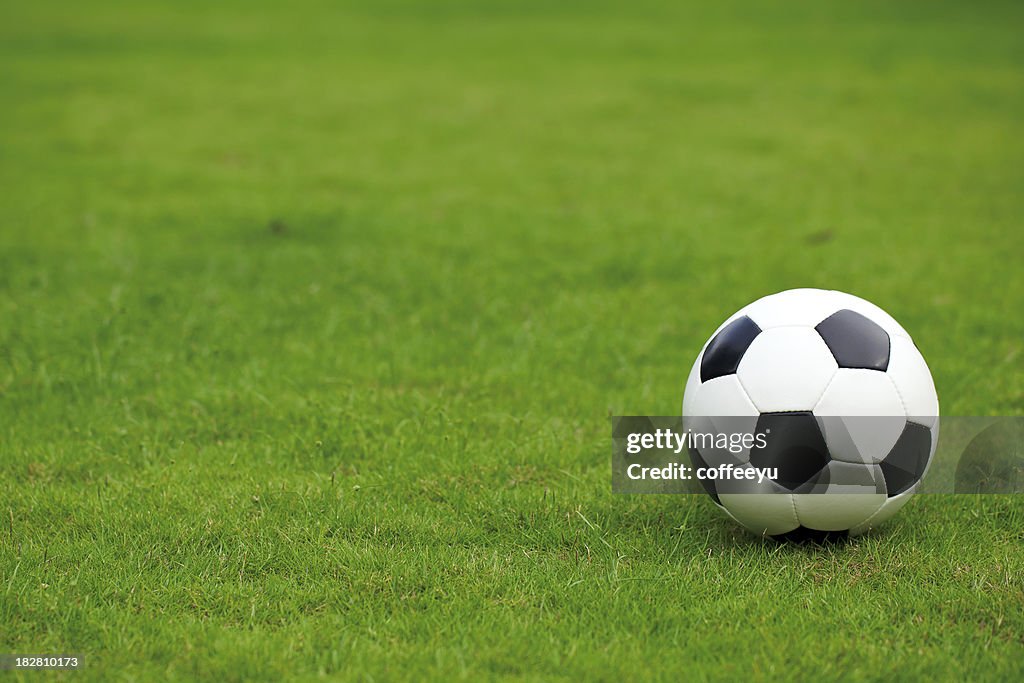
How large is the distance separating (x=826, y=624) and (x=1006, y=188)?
27.9 ft

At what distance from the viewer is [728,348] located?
172 inches

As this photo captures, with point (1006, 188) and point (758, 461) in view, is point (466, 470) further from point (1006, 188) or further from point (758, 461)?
point (1006, 188)

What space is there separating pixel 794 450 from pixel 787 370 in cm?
34

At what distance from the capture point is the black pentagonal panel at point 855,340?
416 cm

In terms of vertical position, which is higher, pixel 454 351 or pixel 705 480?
pixel 454 351

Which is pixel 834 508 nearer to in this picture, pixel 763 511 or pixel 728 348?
pixel 763 511

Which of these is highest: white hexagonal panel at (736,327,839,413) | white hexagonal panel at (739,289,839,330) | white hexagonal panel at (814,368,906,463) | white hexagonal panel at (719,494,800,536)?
white hexagonal panel at (739,289,839,330)

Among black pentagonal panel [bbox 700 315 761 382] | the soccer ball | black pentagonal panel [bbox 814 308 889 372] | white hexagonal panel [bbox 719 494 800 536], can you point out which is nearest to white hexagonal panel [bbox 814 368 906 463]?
the soccer ball

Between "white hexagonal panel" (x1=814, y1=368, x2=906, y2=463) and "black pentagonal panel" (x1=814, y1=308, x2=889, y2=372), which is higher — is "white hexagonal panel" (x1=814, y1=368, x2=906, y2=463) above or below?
below

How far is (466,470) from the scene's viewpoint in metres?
5.04

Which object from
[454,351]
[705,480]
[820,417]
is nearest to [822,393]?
[820,417]

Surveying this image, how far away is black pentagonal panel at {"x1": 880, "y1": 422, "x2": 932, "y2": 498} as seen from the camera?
4.10 m

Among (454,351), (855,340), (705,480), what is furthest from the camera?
(454,351)

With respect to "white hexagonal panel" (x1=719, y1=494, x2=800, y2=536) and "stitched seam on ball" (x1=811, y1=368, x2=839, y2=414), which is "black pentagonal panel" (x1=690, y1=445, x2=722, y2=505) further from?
"stitched seam on ball" (x1=811, y1=368, x2=839, y2=414)
